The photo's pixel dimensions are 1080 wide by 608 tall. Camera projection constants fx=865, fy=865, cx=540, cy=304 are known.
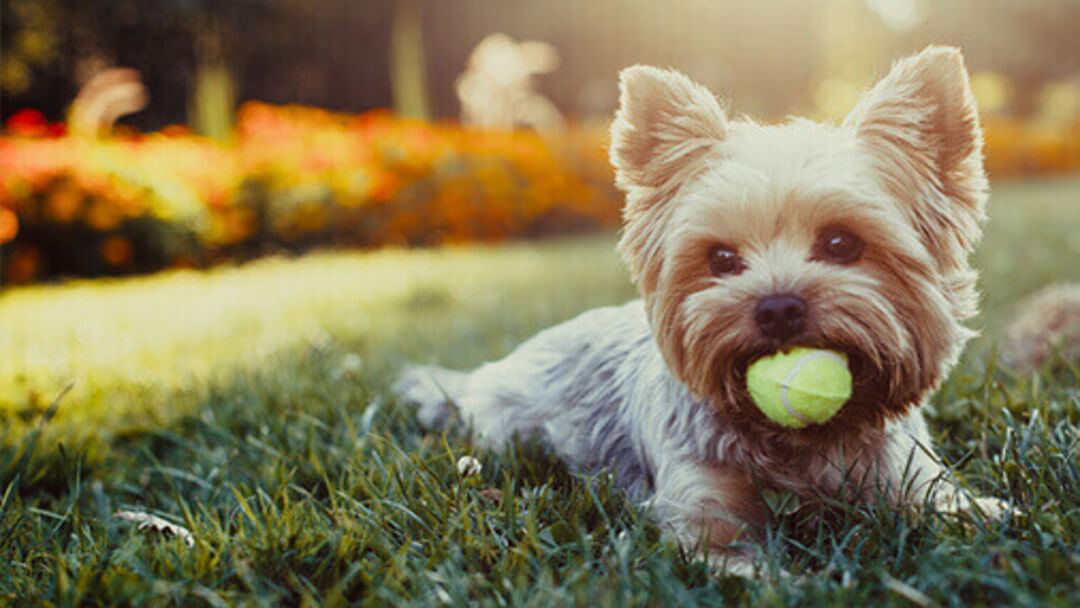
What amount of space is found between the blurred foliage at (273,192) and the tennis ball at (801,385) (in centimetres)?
970

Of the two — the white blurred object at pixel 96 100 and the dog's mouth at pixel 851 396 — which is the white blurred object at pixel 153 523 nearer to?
the dog's mouth at pixel 851 396

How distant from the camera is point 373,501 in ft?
8.84

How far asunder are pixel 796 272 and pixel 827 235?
202 millimetres

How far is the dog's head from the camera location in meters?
2.49

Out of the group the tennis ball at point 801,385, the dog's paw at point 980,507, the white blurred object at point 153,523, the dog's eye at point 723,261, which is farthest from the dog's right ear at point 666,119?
the white blurred object at point 153,523

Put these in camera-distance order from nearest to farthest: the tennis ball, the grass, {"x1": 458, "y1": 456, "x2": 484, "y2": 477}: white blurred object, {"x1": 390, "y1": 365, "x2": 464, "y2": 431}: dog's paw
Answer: the grass
the tennis ball
{"x1": 458, "y1": 456, "x2": 484, "y2": 477}: white blurred object
{"x1": 390, "y1": 365, "x2": 464, "y2": 431}: dog's paw

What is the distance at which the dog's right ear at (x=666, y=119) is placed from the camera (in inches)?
112

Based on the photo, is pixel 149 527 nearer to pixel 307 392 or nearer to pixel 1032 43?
pixel 307 392

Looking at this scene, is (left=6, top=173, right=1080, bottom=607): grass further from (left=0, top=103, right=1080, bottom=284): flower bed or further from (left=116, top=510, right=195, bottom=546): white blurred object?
(left=0, top=103, right=1080, bottom=284): flower bed

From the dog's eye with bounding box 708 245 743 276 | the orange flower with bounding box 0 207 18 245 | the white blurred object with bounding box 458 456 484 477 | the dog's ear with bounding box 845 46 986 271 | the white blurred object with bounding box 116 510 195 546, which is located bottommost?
the white blurred object with bounding box 116 510 195 546

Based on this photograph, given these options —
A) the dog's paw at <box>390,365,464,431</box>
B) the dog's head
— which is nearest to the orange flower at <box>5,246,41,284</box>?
the dog's paw at <box>390,365,464,431</box>

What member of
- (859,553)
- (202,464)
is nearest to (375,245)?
(202,464)

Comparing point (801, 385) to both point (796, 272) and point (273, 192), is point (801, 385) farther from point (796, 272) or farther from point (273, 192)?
point (273, 192)

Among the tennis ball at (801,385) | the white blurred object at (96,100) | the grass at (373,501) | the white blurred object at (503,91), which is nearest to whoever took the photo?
the grass at (373,501)
